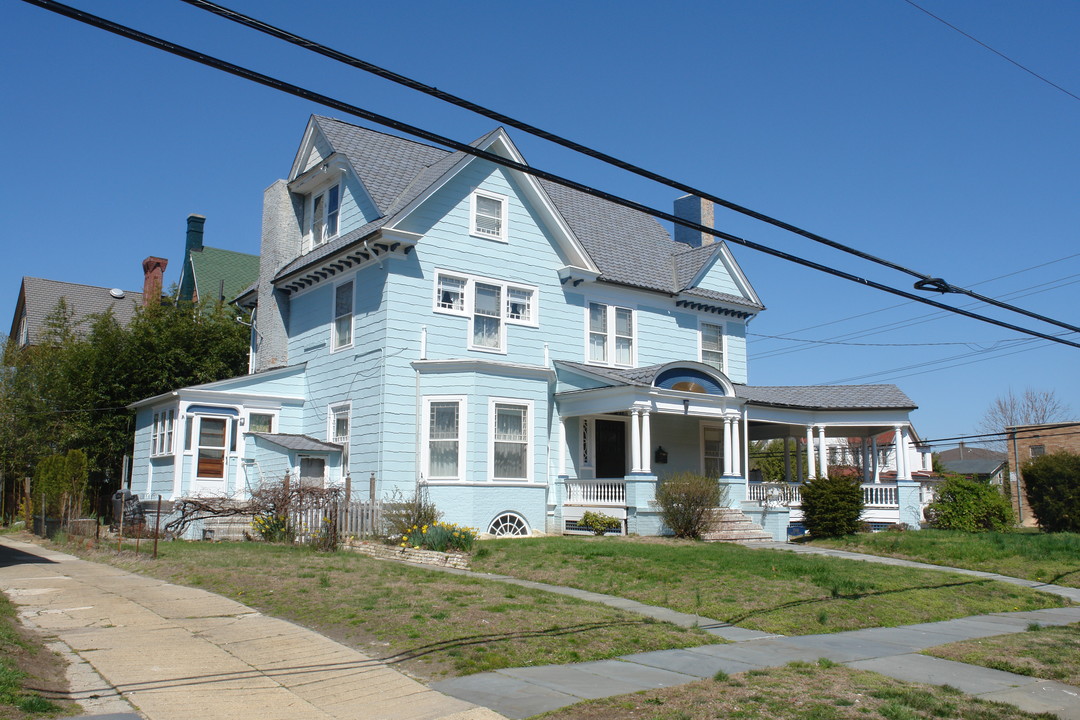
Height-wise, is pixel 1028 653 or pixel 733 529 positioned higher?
pixel 733 529

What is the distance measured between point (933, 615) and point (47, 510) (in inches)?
801

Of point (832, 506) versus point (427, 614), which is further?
point (832, 506)

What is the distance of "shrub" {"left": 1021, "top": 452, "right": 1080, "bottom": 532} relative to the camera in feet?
86.7

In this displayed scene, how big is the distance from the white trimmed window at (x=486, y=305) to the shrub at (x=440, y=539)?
5.89 m

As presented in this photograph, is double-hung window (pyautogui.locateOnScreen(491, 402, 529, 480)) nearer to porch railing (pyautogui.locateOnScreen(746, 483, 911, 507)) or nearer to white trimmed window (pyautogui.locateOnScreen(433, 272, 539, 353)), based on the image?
white trimmed window (pyautogui.locateOnScreen(433, 272, 539, 353))

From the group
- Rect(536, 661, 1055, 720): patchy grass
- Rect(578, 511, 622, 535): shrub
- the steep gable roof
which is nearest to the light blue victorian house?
Rect(578, 511, 622, 535): shrub

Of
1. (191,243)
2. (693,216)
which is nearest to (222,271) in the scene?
(191,243)

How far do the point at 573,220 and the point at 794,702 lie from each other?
68.0ft

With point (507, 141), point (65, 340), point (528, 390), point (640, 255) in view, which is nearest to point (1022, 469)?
point (640, 255)

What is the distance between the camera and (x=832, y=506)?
21578 mm

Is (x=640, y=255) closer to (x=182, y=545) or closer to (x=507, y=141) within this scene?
(x=507, y=141)

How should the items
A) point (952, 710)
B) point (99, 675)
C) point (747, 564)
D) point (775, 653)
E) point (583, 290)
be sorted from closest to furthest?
point (952, 710) < point (99, 675) < point (775, 653) < point (747, 564) < point (583, 290)

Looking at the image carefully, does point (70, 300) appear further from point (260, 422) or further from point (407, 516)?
point (407, 516)

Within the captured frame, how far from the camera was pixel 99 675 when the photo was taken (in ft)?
26.4
